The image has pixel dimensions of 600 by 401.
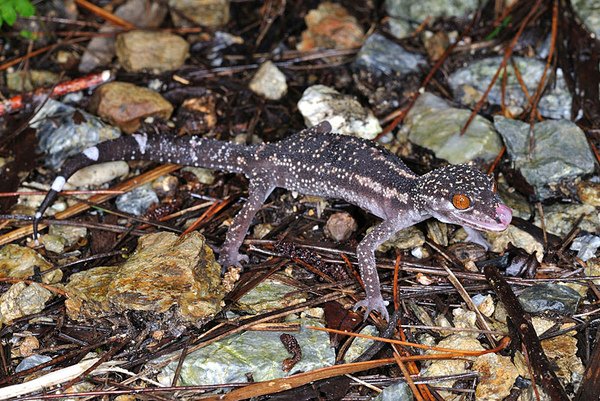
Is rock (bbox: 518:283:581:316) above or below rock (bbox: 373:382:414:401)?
above

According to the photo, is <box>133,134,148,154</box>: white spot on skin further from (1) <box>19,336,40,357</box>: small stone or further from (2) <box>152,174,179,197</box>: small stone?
(1) <box>19,336,40,357</box>: small stone

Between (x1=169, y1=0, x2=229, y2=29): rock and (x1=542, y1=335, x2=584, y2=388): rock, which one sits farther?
(x1=169, y1=0, x2=229, y2=29): rock

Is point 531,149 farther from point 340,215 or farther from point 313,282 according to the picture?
point 313,282

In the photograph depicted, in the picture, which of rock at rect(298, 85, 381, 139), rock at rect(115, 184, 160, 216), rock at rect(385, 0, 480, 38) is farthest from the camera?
rock at rect(385, 0, 480, 38)

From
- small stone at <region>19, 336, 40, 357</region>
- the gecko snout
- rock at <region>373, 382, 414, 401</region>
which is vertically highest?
the gecko snout

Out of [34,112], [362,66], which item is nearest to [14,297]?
[34,112]

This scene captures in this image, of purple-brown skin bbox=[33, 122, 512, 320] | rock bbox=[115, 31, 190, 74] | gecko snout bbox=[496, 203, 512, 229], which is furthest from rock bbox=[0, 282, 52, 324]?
gecko snout bbox=[496, 203, 512, 229]

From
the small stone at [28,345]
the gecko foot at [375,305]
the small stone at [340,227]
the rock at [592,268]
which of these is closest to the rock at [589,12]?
the rock at [592,268]
